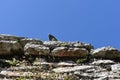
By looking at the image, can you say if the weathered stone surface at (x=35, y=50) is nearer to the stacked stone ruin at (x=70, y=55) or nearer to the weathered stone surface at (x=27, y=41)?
the stacked stone ruin at (x=70, y=55)

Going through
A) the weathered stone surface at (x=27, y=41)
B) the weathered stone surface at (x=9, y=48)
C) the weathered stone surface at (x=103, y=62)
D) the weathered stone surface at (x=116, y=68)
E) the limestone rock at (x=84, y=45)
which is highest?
the weathered stone surface at (x=27, y=41)

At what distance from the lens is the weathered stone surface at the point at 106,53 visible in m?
13.5

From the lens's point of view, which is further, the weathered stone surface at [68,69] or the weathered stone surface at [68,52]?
the weathered stone surface at [68,52]

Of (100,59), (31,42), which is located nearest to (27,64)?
(31,42)

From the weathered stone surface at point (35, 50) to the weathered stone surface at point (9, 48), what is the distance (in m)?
0.33

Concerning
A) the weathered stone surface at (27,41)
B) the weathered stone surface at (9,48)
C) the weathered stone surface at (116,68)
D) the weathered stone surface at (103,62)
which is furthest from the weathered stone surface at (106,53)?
the weathered stone surface at (9,48)

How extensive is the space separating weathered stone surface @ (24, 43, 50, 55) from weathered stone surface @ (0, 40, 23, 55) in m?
0.33

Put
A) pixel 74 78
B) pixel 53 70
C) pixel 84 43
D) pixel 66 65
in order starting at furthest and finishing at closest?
pixel 84 43
pixel 66 65
pixel 53 70
pixel 74 78

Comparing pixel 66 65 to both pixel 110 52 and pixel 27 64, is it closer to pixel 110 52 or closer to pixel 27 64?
pixel 27 64

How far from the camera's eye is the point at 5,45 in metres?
12.8

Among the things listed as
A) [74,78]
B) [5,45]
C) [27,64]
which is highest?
[5,45]

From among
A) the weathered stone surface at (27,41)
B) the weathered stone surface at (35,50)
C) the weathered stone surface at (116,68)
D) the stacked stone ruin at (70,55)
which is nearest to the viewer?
the stacked stone ruin at (70,55)

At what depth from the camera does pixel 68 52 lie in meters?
13.3

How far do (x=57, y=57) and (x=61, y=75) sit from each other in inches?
99.5
